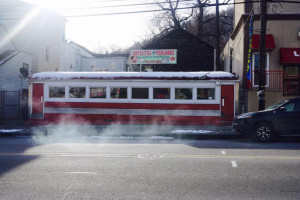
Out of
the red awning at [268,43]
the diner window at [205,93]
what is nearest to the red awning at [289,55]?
the red awning at [268,43]

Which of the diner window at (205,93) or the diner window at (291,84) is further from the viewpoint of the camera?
the diner window at (291,84)

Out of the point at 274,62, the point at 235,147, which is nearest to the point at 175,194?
the point at 235,147

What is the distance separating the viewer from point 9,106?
23141 mm

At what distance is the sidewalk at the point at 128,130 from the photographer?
14.4 meters

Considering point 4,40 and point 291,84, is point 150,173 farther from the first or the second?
point 4,40

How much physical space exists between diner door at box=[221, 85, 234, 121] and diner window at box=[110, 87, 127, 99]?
5060mm

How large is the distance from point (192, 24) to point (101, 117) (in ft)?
106

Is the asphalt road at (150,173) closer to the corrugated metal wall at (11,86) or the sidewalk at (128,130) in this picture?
the sidewalk at (128,130)

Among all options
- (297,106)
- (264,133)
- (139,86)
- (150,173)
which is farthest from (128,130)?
(150,173)

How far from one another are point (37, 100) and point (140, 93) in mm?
5599

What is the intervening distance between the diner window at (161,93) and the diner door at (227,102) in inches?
110

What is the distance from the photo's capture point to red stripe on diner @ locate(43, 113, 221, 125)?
16609mm

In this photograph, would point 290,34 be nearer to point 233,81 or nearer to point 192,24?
point 233,81

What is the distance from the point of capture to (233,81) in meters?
16.5
